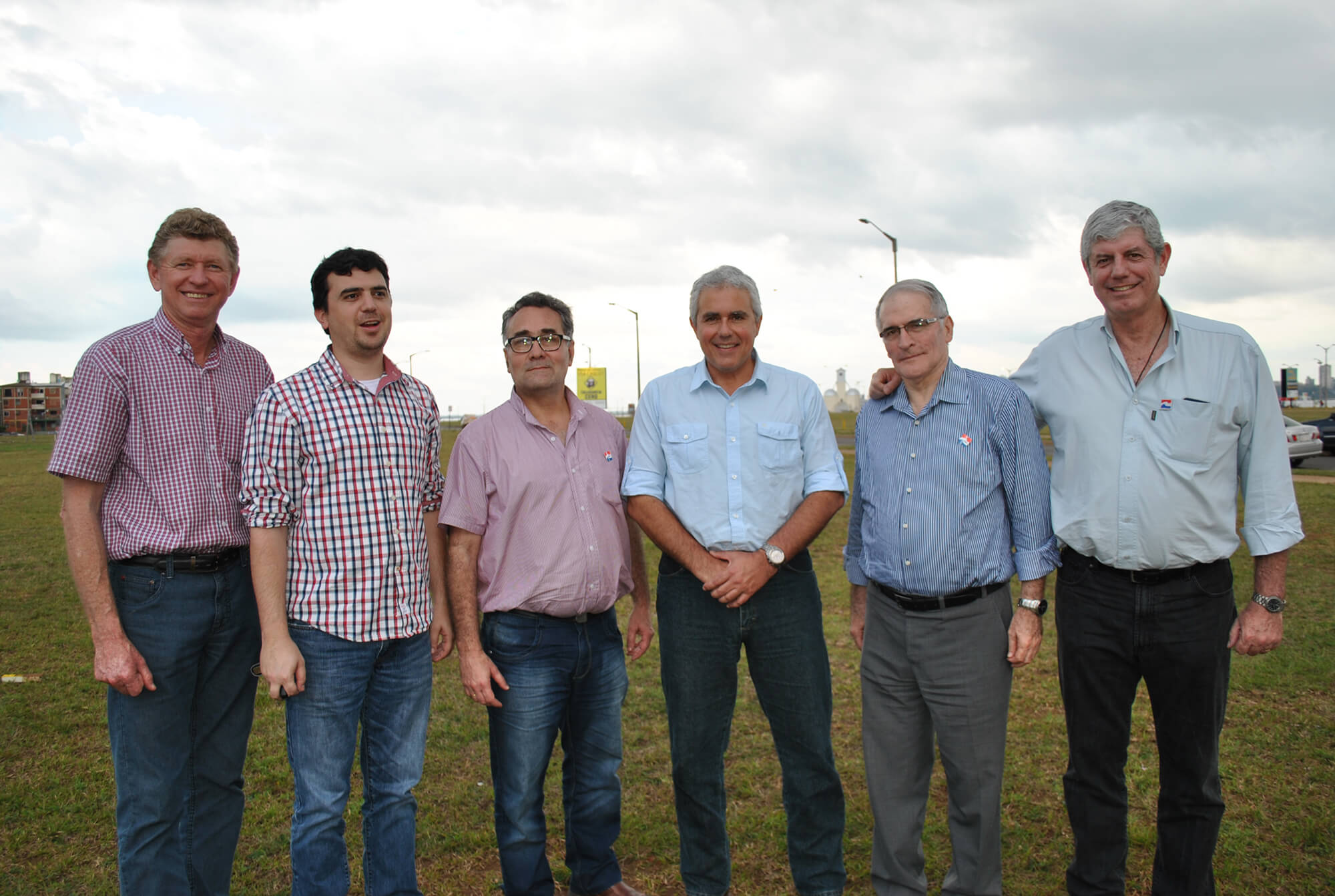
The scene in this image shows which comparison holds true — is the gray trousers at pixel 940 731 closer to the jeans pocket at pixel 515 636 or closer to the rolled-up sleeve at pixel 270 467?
the jeans pocket at pixel 515 636

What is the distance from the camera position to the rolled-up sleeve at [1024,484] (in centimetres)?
314

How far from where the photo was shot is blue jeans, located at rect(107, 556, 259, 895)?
287 cm

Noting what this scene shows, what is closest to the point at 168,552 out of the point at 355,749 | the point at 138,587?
the point at 138,587

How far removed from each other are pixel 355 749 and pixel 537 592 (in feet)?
2.68

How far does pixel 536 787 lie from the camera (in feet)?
10.9

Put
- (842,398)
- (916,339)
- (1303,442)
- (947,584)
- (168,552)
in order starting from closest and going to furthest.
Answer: (168,552)
(947,584)
(916,339)
(1303,442)
(842,398)

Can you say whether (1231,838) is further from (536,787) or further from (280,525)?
(280,525)

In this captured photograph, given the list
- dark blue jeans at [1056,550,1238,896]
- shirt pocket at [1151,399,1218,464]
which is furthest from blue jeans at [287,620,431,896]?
shirt pocket at [1151,399,1218,464]

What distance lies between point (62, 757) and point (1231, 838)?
6.21 meters

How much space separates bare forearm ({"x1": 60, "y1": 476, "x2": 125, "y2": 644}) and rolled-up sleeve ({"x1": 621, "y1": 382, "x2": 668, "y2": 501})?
69.8 inches

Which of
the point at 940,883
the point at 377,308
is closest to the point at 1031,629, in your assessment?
the point at 940,883

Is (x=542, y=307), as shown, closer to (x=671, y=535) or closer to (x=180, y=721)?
(x=671, y=535)

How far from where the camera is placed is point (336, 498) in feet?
9.57

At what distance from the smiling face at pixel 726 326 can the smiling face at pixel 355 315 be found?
47.4 inches
